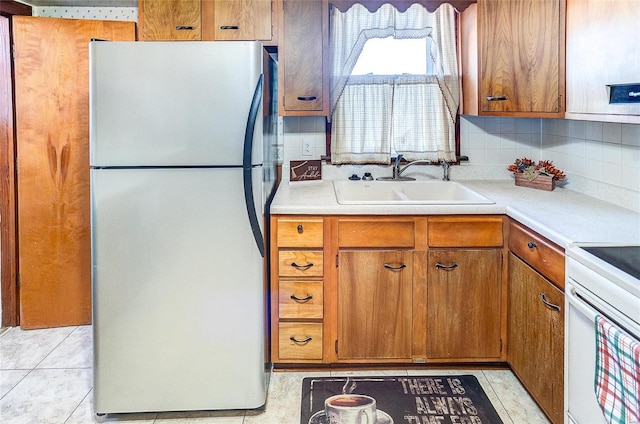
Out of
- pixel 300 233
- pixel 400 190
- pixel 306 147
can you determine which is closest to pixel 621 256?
pixel 300 233

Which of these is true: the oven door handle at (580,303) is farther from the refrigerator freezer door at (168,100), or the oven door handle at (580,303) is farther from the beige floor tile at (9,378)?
the beige floor tile at (9,378)

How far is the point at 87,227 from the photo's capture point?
340 centimetres

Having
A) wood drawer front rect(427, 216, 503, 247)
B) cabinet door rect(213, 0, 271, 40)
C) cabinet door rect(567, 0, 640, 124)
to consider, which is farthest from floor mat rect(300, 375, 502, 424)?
cabinet door rect(213, 0, 271, 40)

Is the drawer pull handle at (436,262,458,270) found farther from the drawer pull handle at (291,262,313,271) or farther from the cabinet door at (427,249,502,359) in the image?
the drawer pull handle at (291,262,313,271)

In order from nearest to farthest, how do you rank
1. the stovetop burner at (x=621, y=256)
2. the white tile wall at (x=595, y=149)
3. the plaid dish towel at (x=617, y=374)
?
the plaid dish towel at (x=617, y=374) < the stovetop burner at (x=621, y=256) < the white tile wall at (x=595, y=149)

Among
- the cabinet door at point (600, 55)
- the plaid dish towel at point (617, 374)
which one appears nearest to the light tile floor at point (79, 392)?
the plaid dish towel at point (617, 374)

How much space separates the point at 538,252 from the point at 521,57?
3.67ft

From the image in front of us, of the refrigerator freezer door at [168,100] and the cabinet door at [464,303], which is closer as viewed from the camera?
the refrigerator freezer door at [168,100]

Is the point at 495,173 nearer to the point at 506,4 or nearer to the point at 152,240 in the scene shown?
the point at 506,4

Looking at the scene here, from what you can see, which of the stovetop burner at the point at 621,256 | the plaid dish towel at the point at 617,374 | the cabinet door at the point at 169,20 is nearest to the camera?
the plaid dish towel at the point at 617,374

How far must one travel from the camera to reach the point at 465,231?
2.66 m

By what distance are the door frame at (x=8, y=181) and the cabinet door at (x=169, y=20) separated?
2.94 ft

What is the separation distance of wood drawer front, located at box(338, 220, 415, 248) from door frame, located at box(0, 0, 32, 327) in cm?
204

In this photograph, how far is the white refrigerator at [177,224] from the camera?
2.23 metres
